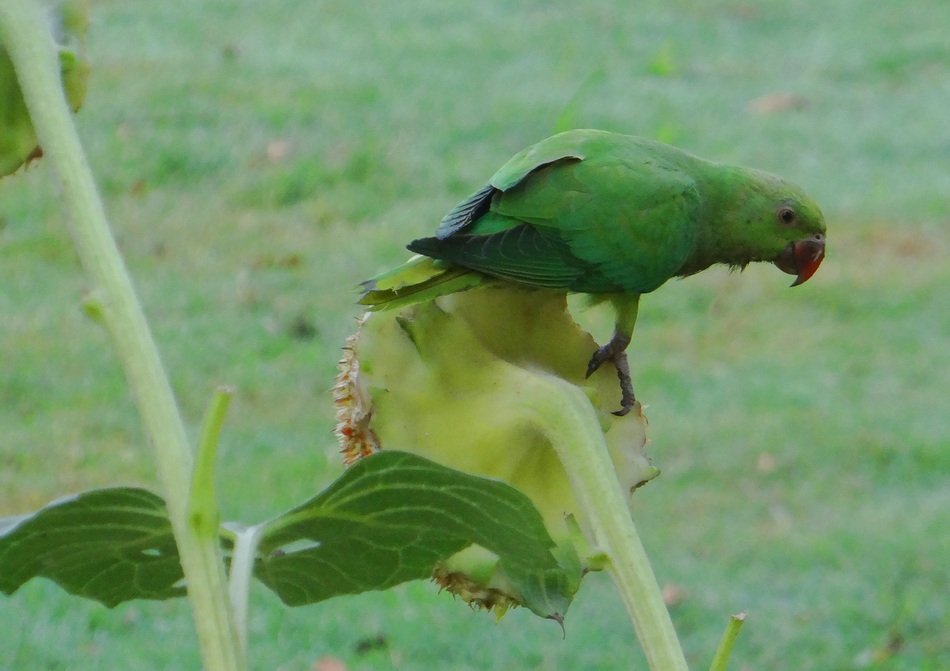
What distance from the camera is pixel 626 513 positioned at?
627 millimetres

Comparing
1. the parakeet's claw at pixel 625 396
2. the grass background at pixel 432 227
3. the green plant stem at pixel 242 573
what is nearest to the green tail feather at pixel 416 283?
the parakeet's claw at pixel 625 396

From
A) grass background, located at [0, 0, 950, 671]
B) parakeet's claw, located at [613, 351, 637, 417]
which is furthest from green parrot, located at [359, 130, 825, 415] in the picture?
grass background, located at [0, 0, 950, 671]

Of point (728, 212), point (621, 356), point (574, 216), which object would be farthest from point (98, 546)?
point (728, 212)

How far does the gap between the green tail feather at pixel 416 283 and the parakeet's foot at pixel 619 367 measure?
0.09 m

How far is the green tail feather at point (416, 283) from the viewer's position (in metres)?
0.83

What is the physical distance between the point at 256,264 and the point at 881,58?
3.39 metres

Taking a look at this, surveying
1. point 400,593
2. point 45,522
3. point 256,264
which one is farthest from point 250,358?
point 45,522

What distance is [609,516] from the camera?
62 cm

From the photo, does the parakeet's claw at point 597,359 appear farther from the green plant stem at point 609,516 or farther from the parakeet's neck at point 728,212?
the parakeet's neck at point 728,212

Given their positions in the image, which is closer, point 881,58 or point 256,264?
point 256,264

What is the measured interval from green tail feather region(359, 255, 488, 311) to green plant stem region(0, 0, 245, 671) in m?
0.28

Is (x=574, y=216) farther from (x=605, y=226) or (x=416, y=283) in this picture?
(x=416, y=283)

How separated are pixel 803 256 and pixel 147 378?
0.89 m

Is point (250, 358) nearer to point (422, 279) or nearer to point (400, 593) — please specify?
point (400, 593)
